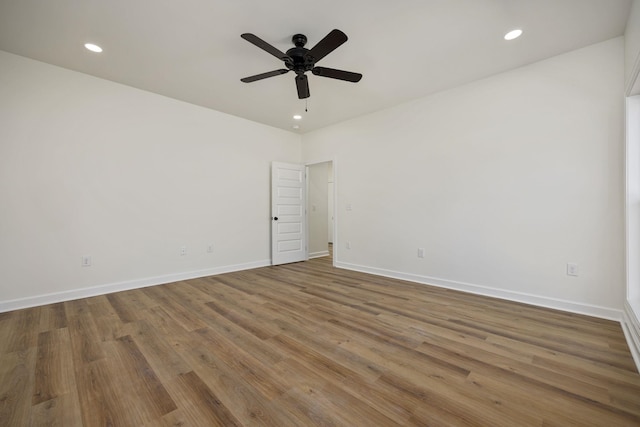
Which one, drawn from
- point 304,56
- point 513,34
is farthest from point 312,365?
point 513,34

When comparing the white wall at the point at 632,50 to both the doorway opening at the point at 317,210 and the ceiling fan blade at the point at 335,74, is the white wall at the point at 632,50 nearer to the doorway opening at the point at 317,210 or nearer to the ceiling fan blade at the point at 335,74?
the ceiling fan blade at the point at 335,74

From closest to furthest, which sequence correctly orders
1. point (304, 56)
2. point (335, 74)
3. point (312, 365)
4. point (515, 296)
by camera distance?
point (312, 365)
point (304, 56)
point (335, 74)
point (515, 296)

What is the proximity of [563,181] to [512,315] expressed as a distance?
1.58m

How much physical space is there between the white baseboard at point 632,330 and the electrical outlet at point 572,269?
17.3 inches

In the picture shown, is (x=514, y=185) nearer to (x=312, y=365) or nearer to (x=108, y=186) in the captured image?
(x=312, y=365)

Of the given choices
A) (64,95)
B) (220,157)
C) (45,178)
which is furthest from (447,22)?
(45,178)

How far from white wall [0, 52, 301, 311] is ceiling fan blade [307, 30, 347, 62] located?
2.82 metres

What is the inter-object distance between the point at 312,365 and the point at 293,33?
2922mm

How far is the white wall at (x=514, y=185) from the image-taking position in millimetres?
2662

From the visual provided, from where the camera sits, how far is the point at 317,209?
21.1ft

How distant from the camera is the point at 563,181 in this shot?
2855 mm

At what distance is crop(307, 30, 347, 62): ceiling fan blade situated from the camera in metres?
2.09

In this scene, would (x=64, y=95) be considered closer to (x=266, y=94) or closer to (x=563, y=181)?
(x=266, y=94)

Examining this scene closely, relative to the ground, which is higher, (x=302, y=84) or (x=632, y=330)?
(x=302, y=84)
